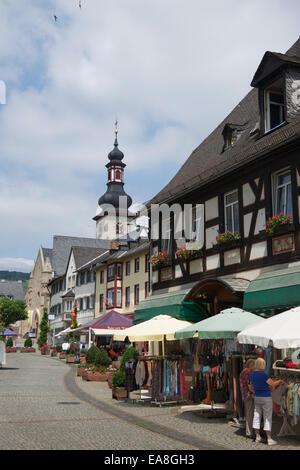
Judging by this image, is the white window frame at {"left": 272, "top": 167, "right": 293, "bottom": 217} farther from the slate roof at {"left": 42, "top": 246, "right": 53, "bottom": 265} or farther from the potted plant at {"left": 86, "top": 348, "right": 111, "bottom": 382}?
the slate roof at {"left": 42, "top": 246, "right": 53, "bottom": 265}

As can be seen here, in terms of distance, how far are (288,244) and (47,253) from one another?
274ft

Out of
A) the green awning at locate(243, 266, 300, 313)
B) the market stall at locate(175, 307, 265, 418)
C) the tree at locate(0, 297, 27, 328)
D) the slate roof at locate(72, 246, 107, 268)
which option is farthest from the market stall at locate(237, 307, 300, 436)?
the tree at locate(0, 297, 27, 328)

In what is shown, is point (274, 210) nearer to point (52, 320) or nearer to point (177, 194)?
point (177, 194)

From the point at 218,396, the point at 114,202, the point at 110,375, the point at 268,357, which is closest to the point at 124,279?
the point at 110,375

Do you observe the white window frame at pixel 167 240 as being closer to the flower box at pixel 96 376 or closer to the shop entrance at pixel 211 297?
the shop entrance at pixel 211 297

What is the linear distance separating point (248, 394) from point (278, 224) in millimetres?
5494

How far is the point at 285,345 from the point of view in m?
9.09

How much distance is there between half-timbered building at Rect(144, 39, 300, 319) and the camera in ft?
46.1

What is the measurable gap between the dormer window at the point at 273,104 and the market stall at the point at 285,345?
8.31m

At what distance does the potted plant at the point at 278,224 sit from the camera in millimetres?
13898

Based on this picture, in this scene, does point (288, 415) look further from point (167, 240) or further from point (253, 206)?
point (167, 240)

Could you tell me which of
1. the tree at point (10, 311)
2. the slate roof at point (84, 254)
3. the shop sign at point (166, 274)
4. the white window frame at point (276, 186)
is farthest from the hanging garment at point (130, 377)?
the tree at point (10, 311)

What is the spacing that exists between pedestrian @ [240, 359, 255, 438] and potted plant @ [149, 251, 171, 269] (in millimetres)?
9613

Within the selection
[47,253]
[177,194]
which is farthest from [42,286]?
[177,194]
